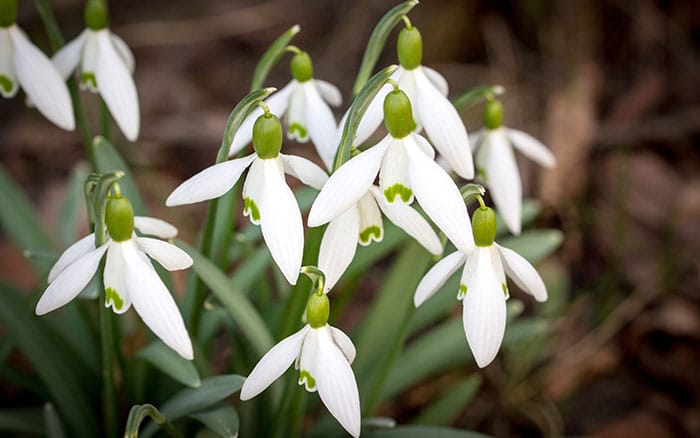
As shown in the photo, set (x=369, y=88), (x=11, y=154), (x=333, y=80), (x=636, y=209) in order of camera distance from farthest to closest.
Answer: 1. (x=333, y=80)
2. (x=11, y=154)
3. (x=636, y=209)
4. (x=369, y=88)

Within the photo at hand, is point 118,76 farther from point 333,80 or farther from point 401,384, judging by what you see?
point 333,80

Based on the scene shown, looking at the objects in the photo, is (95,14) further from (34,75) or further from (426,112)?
(426,112)

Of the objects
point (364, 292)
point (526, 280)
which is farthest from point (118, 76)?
point (364, 292)

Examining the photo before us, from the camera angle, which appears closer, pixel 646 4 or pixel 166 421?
pixel 166 421

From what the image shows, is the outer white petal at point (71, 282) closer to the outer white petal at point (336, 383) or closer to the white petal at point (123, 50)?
the outer white petal at point (336, 383)

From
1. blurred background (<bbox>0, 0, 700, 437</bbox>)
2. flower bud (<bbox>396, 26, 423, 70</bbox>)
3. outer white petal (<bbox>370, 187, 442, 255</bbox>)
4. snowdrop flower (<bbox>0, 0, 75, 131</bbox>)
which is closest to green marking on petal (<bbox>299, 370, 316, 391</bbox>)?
outer white petal (<bbox>370, 187, 442, 255</bbox>)
